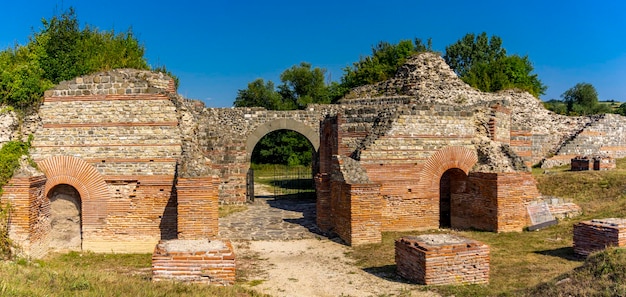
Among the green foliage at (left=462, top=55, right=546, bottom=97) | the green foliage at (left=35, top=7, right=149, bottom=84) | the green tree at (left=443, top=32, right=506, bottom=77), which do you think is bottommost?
the green foliage at (left=35, top=7, right=149, bottom=84)

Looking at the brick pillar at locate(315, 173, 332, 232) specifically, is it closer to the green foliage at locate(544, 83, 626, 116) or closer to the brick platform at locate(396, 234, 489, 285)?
the brick platform at locate(396, 234, 489, 285)

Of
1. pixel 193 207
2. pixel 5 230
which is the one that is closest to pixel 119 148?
pixel 193 207

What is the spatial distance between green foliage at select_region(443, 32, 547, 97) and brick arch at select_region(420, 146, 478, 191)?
47.3 feet

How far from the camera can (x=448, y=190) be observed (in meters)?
12.0

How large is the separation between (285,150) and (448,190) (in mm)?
22968

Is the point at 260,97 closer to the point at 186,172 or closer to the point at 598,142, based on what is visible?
the point at 598,142

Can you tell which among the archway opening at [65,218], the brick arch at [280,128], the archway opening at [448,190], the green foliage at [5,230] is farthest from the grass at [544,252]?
the brick arch at [280,128]

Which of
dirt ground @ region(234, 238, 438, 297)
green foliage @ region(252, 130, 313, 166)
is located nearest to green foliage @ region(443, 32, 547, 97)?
green foliage @ region(252, 130, 313, 166)

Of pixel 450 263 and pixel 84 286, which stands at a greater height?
pixel 84 286

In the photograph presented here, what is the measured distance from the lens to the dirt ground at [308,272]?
6676 mm

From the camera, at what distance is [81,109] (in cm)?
948

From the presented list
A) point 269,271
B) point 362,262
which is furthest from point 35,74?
point 362,262

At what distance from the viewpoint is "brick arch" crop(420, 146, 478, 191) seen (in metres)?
10.9

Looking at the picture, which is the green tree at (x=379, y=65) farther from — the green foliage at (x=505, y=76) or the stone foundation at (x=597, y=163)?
the stone foundation at (x=597, y=163)
